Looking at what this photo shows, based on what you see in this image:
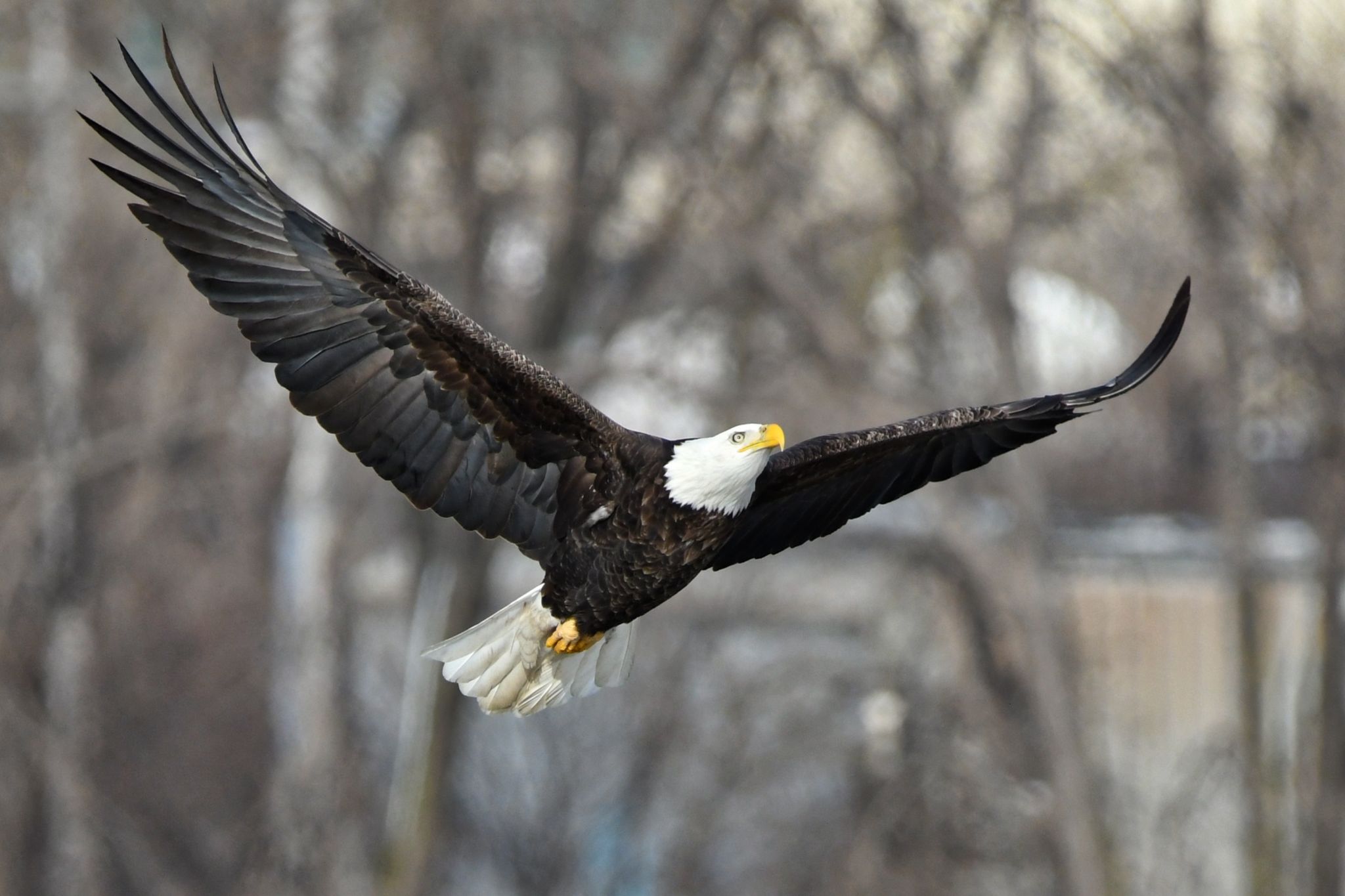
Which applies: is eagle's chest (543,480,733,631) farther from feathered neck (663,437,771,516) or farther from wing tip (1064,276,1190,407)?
wing tip (1064,276,1190,407)

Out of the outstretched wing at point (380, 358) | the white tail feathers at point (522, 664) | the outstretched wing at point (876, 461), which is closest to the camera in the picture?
the outstretched wing at point (380, 358)

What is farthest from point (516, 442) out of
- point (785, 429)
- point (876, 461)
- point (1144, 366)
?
point (785, 429)

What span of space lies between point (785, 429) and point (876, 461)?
5.05 meters

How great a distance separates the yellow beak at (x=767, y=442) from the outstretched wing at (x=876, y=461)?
0.72 feet

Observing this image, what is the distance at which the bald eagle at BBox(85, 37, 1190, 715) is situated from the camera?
476cm

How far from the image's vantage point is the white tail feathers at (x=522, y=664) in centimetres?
549

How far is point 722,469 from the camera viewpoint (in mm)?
4730

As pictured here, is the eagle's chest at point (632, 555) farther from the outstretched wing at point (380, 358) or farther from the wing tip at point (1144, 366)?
the wing tip at point (1144, 366)

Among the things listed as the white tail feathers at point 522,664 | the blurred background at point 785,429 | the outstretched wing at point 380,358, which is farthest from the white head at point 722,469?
the blurred background at point 785,429

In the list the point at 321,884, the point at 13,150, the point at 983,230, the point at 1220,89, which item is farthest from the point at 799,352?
the point at 13,150

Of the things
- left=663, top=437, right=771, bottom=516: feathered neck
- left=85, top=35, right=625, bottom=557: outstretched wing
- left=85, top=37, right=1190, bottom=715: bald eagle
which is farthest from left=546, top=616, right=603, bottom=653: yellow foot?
left=663, top=437, right=771, bottom=516: feathered neck

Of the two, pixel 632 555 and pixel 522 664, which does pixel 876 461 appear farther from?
pixel 522 664

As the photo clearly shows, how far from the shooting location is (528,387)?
16.5ft

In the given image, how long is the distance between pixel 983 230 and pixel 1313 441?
7.21 feet
